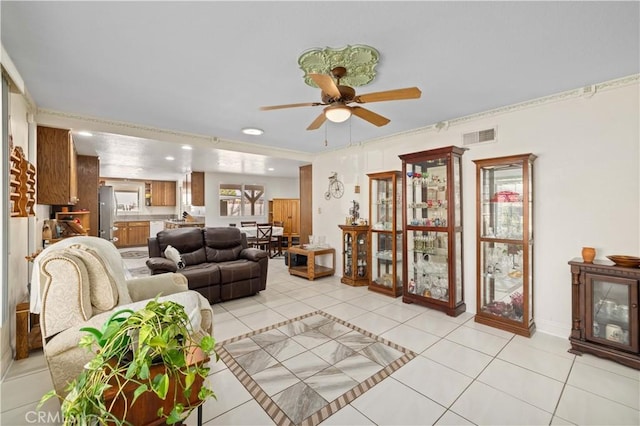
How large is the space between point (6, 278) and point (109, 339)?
83.9 inches

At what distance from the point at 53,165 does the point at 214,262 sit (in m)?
2.28

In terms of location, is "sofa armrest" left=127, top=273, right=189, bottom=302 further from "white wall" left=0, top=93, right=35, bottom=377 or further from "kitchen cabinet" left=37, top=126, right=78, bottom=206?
"kitchen cabinet" left=37, top=126, right=78, bottom=206

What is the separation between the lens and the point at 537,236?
3.02 m

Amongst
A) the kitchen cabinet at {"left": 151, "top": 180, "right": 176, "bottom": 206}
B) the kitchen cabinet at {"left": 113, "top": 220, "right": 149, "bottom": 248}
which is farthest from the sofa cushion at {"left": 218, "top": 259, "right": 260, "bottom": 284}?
the kitchen cabinet at {"left": 151, "top": 180, "right": 176, "bottom": 206}

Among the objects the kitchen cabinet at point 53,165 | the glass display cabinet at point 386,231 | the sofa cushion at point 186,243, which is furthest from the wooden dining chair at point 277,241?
the kitchen cabinet at point 53,165

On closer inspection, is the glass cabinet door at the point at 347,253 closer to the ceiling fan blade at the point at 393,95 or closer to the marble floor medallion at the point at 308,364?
the marble floor medallion at the point at 308,364

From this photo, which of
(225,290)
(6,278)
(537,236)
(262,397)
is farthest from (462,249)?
(6,278)

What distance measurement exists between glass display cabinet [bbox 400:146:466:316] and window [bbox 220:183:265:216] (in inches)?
233

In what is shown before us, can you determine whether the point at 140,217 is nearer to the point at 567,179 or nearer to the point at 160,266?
the point at 160,266

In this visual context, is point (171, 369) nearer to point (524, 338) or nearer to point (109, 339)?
point (109, 339)

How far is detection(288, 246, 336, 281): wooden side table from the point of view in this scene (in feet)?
16.6

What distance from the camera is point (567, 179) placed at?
282cm

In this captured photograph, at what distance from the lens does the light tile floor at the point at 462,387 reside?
1.78 metres

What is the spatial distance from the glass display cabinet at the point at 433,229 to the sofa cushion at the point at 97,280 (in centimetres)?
334
